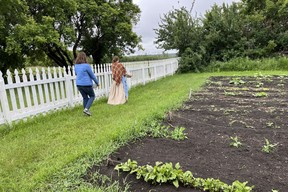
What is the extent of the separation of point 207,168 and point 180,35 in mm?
16037

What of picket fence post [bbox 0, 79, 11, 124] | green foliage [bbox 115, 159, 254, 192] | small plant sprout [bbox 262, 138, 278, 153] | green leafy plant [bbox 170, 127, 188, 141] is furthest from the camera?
picket fence post [bbox 0, 79, 11, 124]

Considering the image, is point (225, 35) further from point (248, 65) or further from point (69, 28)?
point (69, 28)

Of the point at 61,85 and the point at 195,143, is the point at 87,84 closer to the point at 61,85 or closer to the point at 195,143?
the point at 61,85

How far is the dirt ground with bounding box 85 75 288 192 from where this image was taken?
2.78 metres

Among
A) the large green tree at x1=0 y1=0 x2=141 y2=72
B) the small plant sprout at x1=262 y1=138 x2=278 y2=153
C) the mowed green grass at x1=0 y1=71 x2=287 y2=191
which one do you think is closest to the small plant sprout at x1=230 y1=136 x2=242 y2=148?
the small plant sprout at x1=262 y1=138 x2=278 y2=153

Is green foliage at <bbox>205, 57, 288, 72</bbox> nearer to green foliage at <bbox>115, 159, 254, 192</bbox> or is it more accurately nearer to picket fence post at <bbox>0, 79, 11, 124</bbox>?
picket fence post at <bbox>0, 79, 11, 124</bbox>

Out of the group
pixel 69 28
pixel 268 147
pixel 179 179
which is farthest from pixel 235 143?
pixel 69 28

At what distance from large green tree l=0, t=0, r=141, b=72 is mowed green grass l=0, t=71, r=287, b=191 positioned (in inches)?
308

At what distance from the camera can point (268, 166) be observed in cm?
301

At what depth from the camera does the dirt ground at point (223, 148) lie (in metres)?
2.78

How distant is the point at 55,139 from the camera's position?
14.1 ft

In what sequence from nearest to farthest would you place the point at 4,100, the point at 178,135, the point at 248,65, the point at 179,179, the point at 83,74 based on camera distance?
the point at 179,179 < the point at 178,135 < the point at 4,100 < the point at 83,74 < the point at 248,65

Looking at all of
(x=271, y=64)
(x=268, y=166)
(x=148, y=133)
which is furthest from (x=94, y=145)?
(x=271, y=64)

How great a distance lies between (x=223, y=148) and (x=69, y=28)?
526 inches
